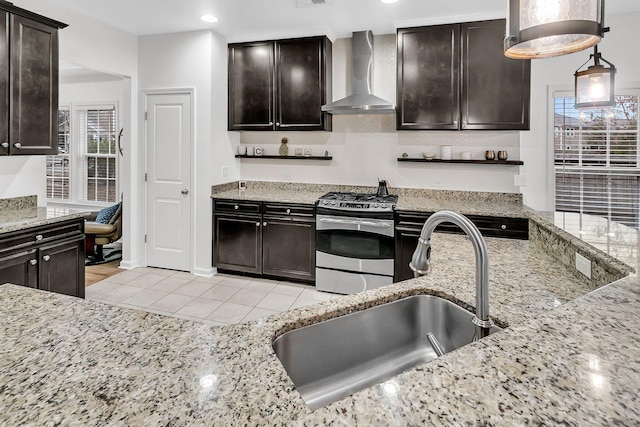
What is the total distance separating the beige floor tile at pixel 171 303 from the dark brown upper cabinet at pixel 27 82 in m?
1.62

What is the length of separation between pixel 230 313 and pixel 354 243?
1386 millimetres

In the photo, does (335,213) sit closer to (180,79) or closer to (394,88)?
(394,88)

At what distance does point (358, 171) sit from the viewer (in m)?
4.65

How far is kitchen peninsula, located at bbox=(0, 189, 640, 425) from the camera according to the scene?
0.67 meters

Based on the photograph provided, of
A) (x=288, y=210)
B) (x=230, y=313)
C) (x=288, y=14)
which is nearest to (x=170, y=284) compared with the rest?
(x=230, y=313)

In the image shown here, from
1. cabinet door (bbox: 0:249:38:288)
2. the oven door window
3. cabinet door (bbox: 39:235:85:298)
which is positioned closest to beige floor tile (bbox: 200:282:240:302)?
the oven door window

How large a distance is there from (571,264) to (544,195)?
8.80ft

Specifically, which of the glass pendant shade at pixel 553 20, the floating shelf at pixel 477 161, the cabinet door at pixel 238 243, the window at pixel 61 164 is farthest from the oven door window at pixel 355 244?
the window at pixel 61 164

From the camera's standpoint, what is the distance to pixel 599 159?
3.90 metres

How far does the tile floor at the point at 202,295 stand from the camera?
357 centimetres

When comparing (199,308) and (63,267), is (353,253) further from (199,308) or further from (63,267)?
(63,267)

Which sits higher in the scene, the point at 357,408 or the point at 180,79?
the point at 180,79

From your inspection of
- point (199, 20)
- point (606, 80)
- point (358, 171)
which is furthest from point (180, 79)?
point (606, 80)

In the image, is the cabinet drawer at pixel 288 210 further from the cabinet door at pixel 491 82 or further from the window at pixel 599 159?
the window at pixel 599 159
